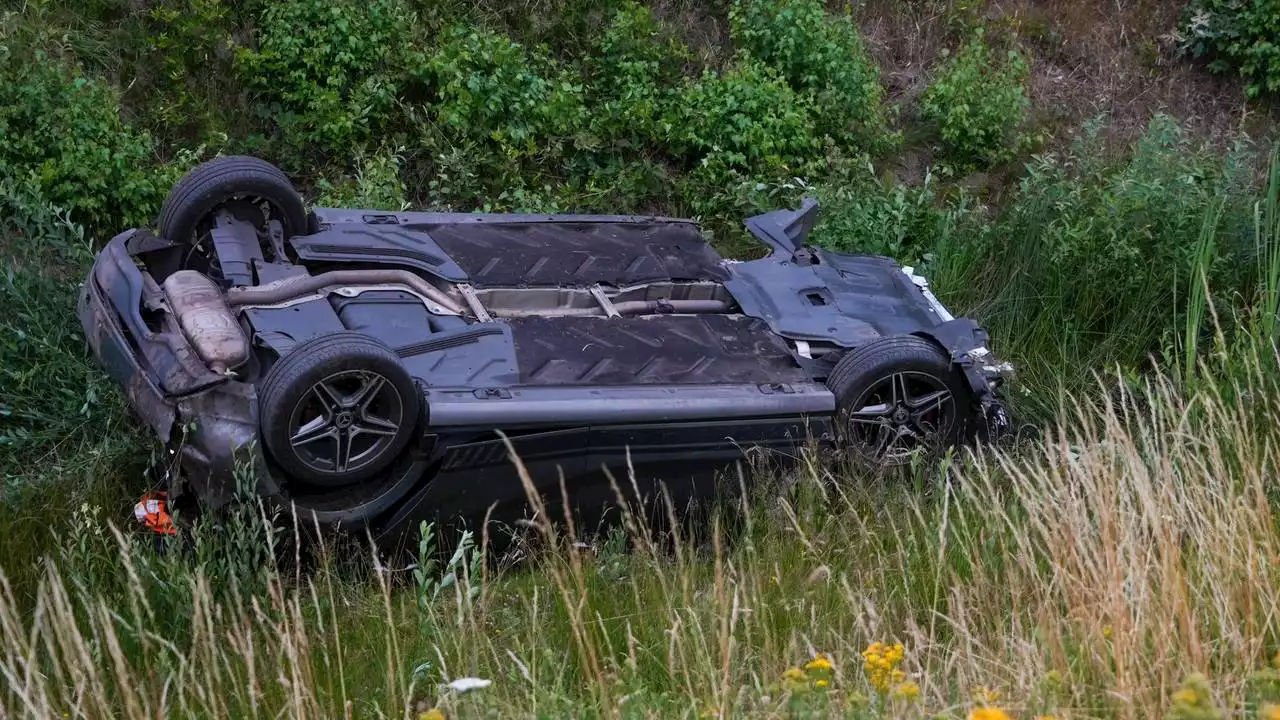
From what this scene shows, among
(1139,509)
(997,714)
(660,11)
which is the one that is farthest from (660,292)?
(660,11)

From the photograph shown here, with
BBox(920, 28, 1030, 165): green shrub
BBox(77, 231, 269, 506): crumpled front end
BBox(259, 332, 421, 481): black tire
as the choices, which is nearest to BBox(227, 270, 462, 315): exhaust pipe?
BBox(77, 231, 269, 506): crumpled front end

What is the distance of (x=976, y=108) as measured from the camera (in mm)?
9719

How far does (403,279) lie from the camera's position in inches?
218

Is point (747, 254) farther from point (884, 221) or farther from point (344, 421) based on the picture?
point (344, 421)

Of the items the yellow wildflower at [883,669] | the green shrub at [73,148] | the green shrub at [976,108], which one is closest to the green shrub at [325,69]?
the green shrub at [73,148]

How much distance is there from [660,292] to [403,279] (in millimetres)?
1220

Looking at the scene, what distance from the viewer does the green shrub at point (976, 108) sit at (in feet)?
31.6

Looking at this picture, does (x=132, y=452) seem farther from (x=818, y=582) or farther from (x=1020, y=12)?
(x=1020, y=12)

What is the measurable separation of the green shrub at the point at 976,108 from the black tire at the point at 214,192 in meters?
5.52

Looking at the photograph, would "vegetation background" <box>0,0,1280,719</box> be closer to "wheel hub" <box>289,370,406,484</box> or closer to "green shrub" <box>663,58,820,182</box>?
"green shrub" <box>663,58,820,182</box>

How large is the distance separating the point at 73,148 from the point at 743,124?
14.0 ft

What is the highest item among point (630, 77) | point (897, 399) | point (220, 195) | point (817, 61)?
point (630, 77)

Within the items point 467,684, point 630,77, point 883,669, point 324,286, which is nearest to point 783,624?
point 883,669

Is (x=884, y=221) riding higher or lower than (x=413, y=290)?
lower
